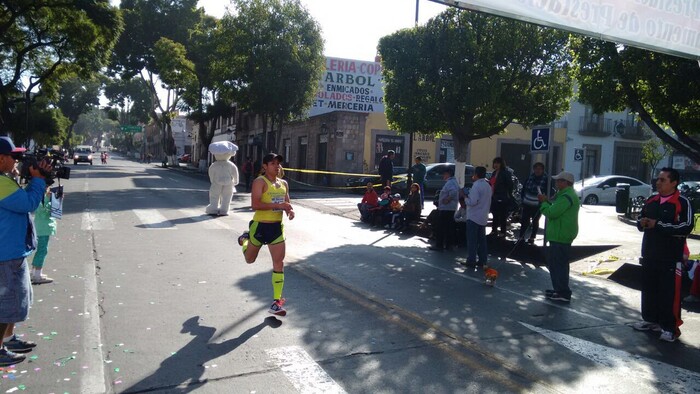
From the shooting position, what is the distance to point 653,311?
6254mm

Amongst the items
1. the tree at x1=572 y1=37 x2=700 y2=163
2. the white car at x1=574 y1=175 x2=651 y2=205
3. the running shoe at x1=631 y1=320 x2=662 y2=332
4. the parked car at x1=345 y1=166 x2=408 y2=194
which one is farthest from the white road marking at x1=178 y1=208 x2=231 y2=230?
the white car at x1=574 y1=175 x2=651 y2=205

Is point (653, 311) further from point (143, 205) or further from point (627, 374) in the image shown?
point (143, 205)

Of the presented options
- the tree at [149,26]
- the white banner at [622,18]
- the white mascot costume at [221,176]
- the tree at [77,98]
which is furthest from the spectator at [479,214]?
the tree at [77,98]

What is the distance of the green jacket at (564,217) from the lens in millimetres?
7418

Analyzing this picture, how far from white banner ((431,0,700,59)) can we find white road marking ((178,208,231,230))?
802 cm

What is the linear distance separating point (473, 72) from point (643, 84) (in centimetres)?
454

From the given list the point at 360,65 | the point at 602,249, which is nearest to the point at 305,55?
the point at 360,65

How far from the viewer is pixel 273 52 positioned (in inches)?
Answer: 1170

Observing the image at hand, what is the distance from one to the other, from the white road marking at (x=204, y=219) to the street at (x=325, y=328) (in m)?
2.33

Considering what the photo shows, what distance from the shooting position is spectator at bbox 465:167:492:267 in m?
9.52

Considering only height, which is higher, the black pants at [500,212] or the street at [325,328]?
the black pants at [500,212]

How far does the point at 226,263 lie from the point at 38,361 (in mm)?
4423

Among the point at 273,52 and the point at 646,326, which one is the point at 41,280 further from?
the point at 273,52

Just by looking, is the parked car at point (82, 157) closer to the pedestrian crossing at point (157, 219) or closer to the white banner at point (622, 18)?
the pedestrian crossing at point (157, 219)
